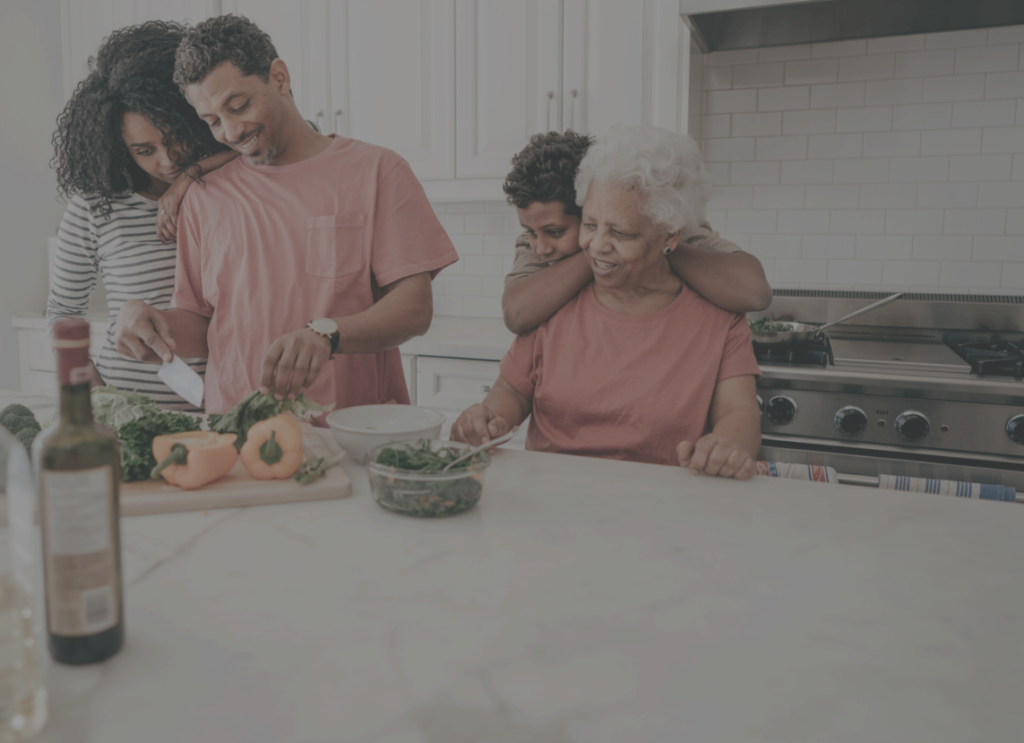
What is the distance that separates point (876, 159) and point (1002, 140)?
1.23 ft

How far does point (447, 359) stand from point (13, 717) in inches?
84.7

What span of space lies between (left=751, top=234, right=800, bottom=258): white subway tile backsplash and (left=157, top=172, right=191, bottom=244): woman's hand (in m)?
1.96

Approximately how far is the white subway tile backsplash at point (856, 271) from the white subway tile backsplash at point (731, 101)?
64 centimetres

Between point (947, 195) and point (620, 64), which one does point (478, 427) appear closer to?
point (620, 64)

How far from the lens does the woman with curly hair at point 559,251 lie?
5.13 feet

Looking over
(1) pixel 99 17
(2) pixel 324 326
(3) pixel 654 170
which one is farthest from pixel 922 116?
(1) pixel 99 17

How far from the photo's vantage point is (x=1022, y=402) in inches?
79.2

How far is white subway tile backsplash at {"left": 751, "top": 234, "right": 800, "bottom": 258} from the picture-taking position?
2.79 metres

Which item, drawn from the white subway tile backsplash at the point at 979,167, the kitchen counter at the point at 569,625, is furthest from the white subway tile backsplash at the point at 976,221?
the kitchen counter at the point at 569,625

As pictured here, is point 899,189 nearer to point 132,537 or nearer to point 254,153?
point 254,153

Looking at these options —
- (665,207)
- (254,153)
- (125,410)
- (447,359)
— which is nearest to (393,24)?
(447,359)

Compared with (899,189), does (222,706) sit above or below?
below

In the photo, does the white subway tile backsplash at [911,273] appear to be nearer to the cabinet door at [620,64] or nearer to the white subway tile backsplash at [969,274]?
the white subway tile backsplash at [969,274]

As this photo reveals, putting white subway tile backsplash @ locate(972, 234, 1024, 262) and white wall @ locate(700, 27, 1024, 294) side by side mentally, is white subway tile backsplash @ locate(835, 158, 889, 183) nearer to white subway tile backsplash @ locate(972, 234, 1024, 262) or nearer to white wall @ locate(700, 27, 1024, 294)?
white wall @ locate(700, 27, 1024, 294)
